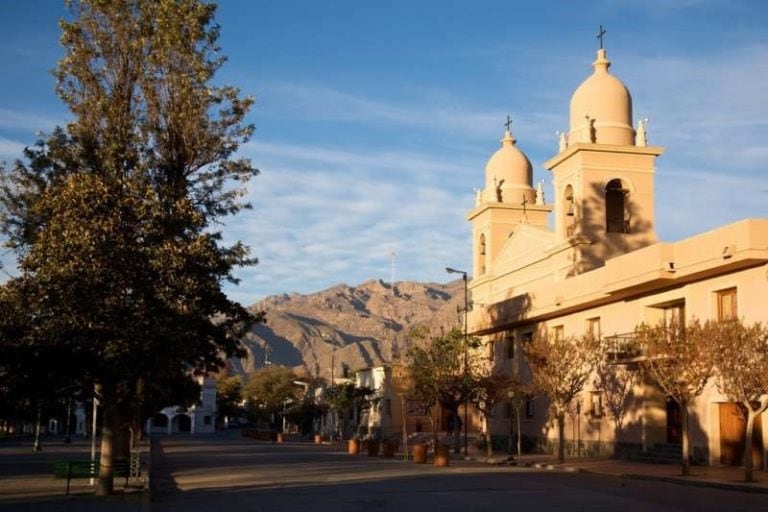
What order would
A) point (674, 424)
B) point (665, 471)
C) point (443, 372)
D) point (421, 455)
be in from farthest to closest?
point (443, 372) → point (421, 455) → point (674, 424) → point (665, 471)

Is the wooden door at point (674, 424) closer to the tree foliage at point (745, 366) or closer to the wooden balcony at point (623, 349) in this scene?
the wooden balcony at point (623, 349)

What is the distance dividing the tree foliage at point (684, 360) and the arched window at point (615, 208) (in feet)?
55.4

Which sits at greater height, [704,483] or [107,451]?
[107,451]

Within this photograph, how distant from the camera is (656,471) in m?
29.8

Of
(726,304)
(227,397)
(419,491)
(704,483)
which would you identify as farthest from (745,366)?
(227,397)

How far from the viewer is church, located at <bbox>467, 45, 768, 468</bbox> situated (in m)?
30.2

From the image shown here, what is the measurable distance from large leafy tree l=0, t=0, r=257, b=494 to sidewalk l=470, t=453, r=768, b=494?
1281 centimetres

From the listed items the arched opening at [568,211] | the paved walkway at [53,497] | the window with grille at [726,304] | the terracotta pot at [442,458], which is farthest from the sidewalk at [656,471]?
the paved walkway at [53,497]

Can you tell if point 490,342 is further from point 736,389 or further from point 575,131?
point 736,389

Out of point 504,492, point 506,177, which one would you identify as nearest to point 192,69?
point 504,492

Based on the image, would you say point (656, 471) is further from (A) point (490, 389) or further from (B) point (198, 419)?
(B) point (198, 419)

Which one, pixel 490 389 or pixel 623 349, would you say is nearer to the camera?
pixel 623 349

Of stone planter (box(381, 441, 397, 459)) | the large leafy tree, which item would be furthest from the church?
the large leafy tree

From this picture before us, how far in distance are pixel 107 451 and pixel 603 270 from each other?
21.4 meters
